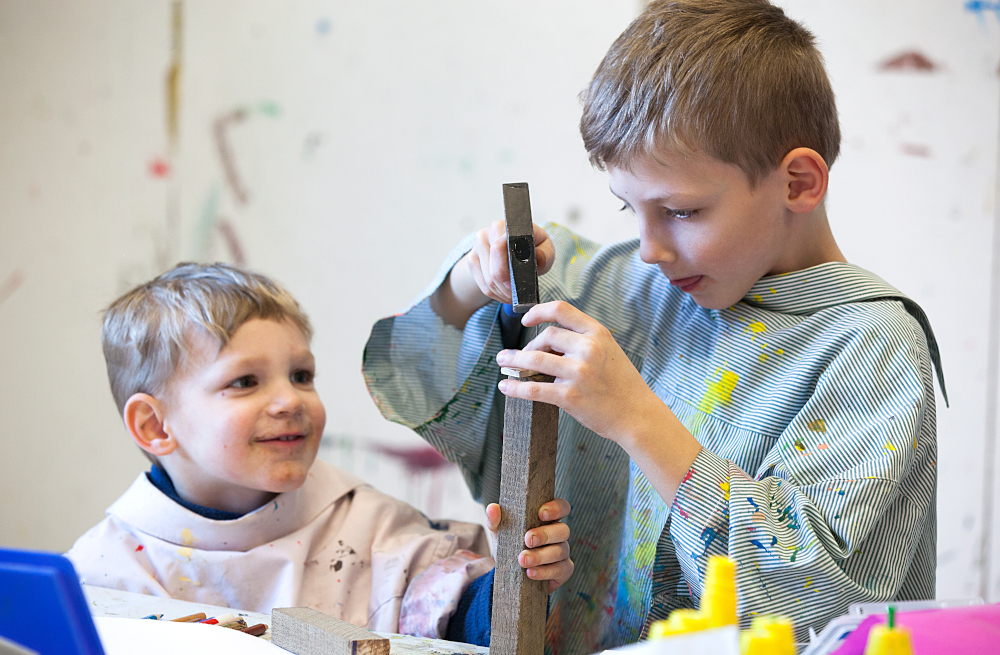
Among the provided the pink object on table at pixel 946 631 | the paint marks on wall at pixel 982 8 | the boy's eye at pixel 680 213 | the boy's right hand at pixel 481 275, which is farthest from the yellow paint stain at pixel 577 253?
the paint marks on wall at pixel 982 8

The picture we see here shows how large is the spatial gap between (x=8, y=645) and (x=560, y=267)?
0.64 m

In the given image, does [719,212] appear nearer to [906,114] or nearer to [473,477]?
[473,477]

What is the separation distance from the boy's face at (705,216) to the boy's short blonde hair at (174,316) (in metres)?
0.44

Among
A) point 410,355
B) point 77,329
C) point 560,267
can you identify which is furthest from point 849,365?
point 77,329

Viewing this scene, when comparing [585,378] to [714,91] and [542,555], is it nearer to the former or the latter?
[542,555]

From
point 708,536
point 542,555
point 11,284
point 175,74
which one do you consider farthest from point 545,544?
point 11,284

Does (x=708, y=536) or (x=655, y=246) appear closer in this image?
(x=708, y=536)

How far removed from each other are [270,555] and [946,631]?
2.18ft

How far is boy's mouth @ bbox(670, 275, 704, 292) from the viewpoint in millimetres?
749

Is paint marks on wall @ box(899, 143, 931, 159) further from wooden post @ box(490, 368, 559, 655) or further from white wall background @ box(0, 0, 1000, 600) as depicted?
wooden post @ box(490, 368, 559, 655)

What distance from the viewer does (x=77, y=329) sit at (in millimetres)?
1766

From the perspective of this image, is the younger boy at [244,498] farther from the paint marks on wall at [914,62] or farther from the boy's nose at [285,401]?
the paint marks on wall at [914,62]

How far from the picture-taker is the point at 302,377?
0.95m

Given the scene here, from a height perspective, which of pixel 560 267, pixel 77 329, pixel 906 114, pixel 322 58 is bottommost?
pixel 77 329
